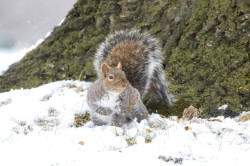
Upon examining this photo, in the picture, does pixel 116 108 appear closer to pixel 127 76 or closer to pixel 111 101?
pixel 111 101

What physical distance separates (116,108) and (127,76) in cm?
48

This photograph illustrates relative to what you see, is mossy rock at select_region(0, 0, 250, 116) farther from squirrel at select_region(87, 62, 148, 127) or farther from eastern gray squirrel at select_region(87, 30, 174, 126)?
squirrel at select_region(87, 62, 148, 127)

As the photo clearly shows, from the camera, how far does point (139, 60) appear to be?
2988 millimetres

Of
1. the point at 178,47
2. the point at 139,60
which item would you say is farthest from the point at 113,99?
the point at 178,47

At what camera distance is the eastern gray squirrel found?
2.54 metres

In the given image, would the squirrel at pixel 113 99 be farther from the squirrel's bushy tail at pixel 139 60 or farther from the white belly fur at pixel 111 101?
the squirrel's bushy tail at pixel 139 60

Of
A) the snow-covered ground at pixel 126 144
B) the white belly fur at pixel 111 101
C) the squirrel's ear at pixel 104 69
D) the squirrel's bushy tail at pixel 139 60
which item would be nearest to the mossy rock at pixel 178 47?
the squirrel's bushy tail at pixel 139 60

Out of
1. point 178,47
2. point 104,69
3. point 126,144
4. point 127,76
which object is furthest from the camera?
point 178,47

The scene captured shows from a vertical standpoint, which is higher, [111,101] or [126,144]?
[111,101]

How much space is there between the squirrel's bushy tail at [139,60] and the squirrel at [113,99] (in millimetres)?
335

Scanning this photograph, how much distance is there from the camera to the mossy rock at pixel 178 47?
2959 millimetres

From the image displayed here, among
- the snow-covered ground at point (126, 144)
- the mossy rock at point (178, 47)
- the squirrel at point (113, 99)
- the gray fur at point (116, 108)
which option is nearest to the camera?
the snow-covered ground at point (126, 144)

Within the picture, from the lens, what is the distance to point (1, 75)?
457 centimetres

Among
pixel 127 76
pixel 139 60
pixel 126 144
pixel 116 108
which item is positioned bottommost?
pixel 126 144
